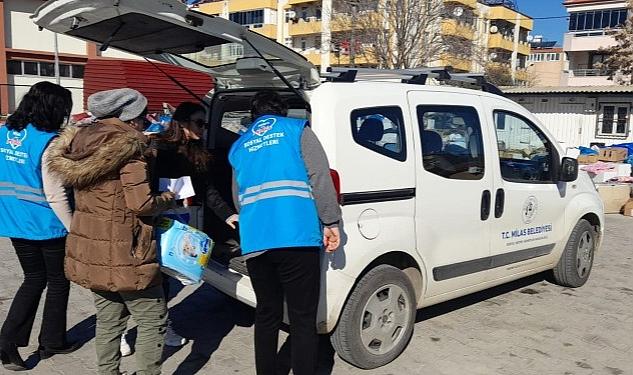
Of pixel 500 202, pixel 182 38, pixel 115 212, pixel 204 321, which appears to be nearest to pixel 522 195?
pixel 500 202

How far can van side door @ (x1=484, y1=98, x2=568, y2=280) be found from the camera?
4.49 metres

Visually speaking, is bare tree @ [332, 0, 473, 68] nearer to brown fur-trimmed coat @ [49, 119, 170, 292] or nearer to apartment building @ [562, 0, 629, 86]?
brown fur-trimmed coat @ [49, 119, 170, 292]

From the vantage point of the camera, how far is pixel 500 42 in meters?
55.9

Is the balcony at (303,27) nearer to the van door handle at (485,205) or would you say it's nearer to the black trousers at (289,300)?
the van door handle at (485,205)

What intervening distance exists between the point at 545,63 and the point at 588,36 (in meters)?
21.2

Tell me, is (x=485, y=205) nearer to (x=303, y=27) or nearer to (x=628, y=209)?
(x=628, y=209)

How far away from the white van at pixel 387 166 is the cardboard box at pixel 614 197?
21.6 feet

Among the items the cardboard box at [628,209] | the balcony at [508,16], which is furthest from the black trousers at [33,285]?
the balcony at [508,16]

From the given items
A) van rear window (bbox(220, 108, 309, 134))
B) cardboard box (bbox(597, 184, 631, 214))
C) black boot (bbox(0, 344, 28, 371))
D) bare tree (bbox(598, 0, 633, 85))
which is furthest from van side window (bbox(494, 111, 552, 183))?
bare tree (bbox(598, 0, 633, 85))

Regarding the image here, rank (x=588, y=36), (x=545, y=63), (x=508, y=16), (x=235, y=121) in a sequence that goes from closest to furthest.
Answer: (x=235, y=121) → (x=588, y=36) → (x=508, y=16) → (x=545, y=63)

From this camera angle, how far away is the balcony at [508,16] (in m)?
54.2

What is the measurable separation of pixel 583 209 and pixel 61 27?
4.76 metres

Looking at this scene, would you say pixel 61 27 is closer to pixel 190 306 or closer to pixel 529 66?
pixel 190 306

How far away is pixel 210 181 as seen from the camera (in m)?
4.01
